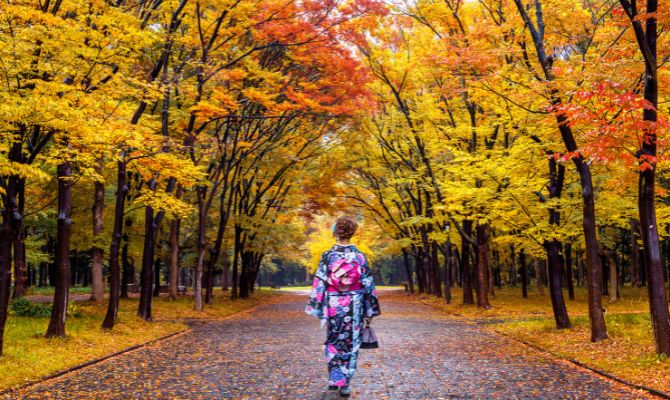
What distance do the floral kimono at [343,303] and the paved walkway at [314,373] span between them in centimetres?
46

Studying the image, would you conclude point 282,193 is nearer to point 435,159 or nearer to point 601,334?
point 435,159

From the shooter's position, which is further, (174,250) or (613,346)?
(174,250)

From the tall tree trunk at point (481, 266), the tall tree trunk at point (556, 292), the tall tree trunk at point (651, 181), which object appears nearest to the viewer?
the tall tree trunk at point (651, 181)

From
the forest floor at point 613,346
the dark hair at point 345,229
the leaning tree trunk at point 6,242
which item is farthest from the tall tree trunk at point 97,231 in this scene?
the dark hair at point 345,229

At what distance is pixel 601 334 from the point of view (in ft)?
37.1

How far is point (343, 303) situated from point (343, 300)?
4cm

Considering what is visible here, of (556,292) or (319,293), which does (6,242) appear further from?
(556,292)

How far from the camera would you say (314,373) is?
8.85m

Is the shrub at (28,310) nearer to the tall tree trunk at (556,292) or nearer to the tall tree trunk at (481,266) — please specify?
the tall tree trunk at (556,292)

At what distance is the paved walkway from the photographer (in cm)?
730

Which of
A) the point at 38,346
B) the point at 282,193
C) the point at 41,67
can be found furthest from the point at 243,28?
the point at 282,193

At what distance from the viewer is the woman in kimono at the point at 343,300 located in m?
7.27

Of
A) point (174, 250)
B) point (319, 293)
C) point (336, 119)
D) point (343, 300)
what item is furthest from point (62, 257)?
point (336, 119)

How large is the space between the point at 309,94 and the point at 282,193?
1291 centimetres
